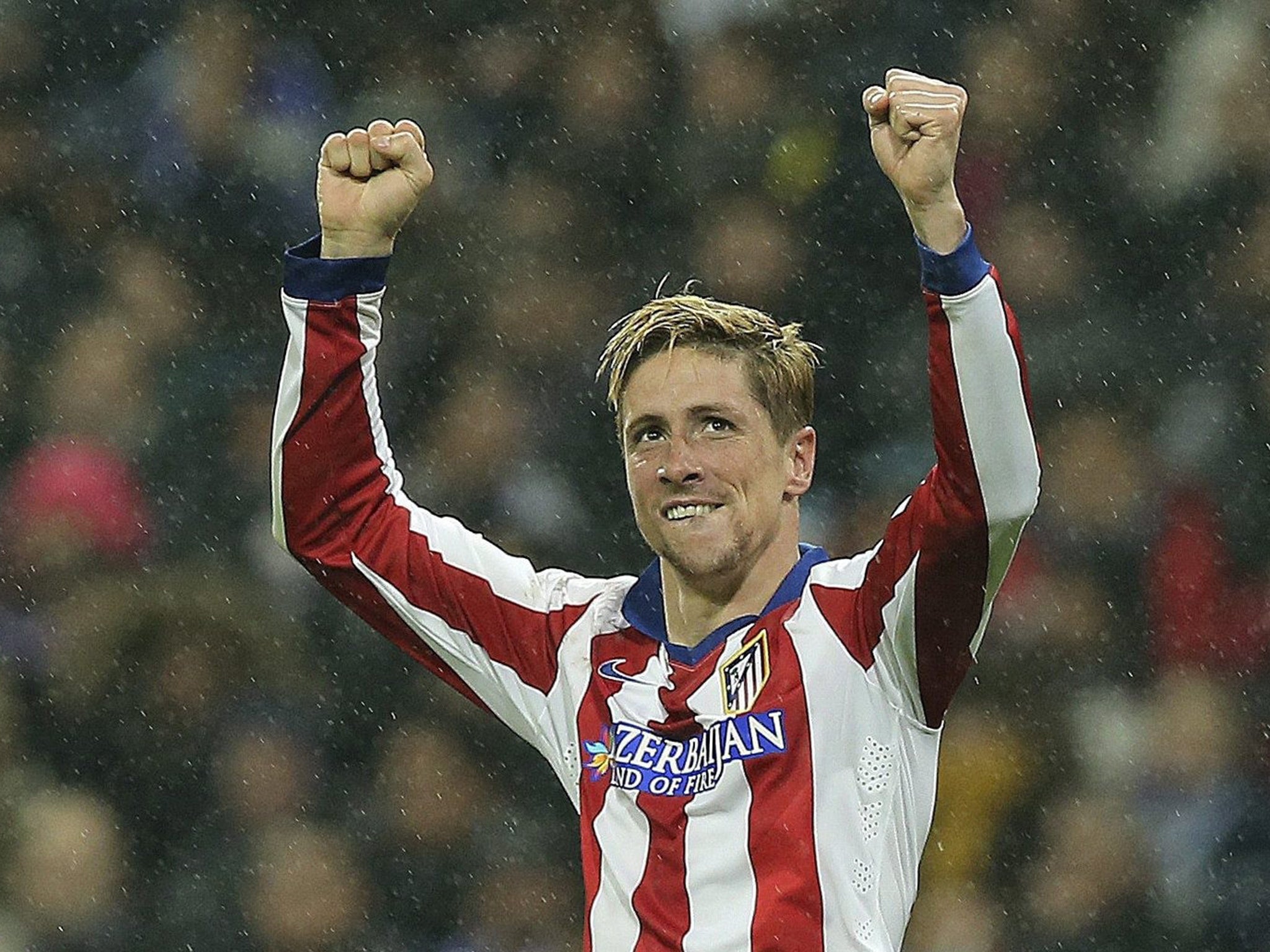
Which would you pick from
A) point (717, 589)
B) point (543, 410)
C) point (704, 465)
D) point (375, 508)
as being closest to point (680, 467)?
point (704, 465)

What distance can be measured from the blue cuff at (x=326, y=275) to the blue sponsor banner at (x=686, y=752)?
0.72 metres

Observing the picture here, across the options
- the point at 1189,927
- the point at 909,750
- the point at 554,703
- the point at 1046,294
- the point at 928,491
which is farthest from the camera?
the point at 1046,294

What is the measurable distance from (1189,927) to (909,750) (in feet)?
7.42

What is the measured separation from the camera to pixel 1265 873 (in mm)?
4738

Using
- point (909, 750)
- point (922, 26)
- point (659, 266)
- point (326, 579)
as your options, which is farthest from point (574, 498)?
point (909, 750)

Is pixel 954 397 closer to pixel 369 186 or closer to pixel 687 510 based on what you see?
pixel 687 510

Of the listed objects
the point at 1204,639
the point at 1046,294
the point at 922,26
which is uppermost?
the point at 922,26

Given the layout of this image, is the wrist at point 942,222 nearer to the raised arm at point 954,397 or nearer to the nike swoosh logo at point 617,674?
the raised arm at point 954,397

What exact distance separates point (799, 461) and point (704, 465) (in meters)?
0.21

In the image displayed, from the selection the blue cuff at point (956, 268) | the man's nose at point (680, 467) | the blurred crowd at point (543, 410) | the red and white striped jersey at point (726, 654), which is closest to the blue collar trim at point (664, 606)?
the red and white striped jersey at point (726, 654)

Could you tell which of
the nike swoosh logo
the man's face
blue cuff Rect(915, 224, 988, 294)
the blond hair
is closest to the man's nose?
the man's face

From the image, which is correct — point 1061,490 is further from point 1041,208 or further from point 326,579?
point 326,579

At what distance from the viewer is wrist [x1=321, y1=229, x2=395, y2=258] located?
9.62 feet

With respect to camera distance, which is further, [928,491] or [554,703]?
[554,703]
